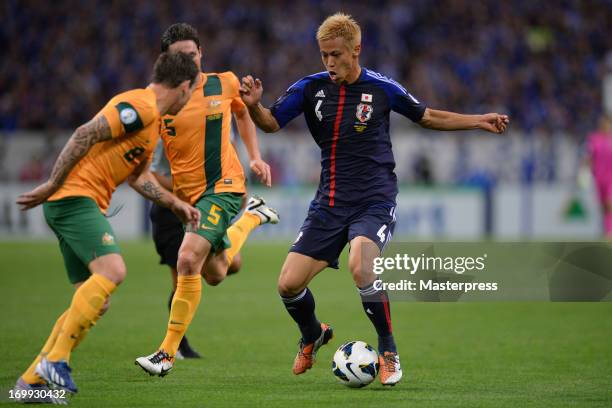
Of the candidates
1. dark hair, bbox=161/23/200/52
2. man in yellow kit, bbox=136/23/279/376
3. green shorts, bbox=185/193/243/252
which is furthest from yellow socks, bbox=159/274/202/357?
dark hair, bbox=161/23/200/52

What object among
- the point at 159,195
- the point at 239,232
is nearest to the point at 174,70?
the point at 159,195

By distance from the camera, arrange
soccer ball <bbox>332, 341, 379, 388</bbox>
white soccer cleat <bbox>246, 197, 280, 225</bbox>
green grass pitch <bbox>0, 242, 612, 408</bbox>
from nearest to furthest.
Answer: green grass pitch <bbox>0, 242, 612, 408</bbox> < soccer ball <bbox>332, 341, 379, 388</bbox> < white soccer cleat <bbox>246, 197, 280, 225</bbox>

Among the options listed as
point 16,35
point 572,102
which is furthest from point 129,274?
point 572,102

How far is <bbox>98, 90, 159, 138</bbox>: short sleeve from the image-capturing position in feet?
21.1

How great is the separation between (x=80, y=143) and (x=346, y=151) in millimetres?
2179

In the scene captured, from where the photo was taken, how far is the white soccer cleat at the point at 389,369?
736cm

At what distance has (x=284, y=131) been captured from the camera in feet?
87.4

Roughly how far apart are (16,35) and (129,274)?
1385cm

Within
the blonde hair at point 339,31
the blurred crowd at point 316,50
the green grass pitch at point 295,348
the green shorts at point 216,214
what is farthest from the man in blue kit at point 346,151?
the blurred crowd at point 316,50

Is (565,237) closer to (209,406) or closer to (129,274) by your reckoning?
(129,274)

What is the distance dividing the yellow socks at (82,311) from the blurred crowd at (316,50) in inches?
804

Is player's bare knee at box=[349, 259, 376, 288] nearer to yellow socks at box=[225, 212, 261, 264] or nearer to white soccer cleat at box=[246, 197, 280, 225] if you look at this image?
yellow socks at box=[225, 212, 261, 264]

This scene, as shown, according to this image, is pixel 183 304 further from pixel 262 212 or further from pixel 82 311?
pixel 262 212

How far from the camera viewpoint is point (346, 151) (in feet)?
25.5
